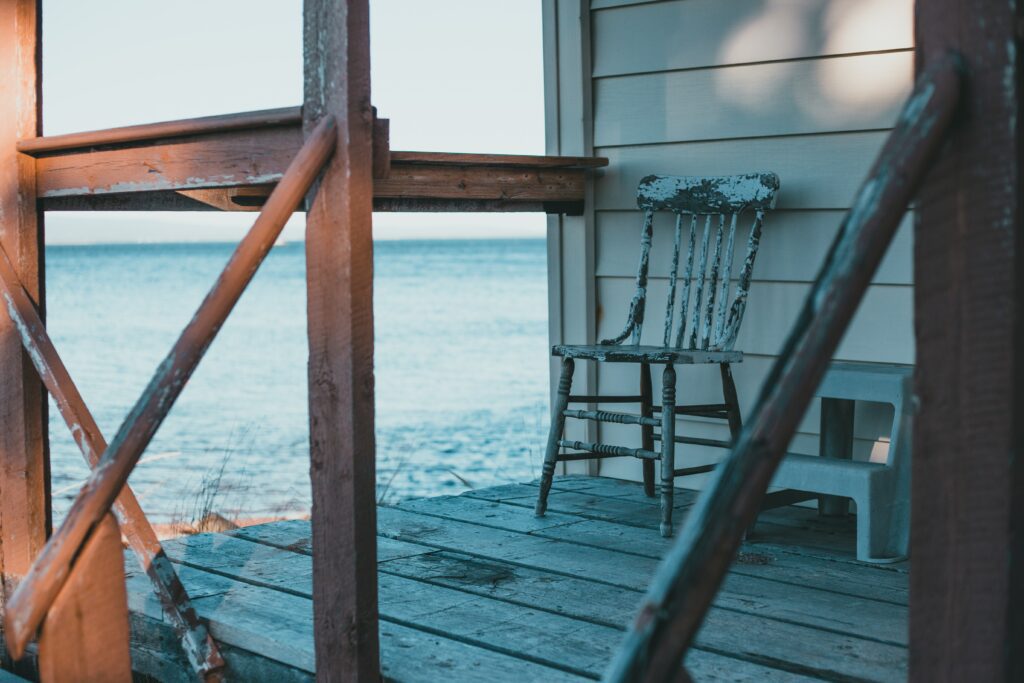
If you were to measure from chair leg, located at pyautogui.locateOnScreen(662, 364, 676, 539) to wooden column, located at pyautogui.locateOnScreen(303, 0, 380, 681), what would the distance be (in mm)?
1307

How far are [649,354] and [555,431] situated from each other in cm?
42

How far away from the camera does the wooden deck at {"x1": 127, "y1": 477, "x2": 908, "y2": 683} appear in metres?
2.10

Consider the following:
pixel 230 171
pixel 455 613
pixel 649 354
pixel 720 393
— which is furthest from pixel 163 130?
pixel 720 393

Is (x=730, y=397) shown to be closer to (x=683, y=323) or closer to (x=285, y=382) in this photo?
(x=683, y=323)

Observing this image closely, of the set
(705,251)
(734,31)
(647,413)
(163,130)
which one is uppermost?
(734,31)

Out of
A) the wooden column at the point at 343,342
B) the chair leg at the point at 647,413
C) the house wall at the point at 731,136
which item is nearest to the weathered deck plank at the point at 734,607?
the wooden column at the point at 343,342

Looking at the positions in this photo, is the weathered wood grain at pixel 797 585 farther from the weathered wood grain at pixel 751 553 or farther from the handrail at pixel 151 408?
the handrail at pixel 151 408

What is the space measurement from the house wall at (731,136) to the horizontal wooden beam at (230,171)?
232mm

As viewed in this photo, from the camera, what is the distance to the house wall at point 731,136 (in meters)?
3.19

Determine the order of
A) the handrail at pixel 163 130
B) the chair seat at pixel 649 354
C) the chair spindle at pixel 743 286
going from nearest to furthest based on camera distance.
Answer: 1. the handrail at pixel 163 130
2. the chair seat at pixel 649 354
3. the chair spindle at pixel 743 286

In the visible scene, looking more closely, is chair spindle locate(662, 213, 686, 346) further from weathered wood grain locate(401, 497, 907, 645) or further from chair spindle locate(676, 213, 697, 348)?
weathered wood grain locate(401, 497, 907, 645)

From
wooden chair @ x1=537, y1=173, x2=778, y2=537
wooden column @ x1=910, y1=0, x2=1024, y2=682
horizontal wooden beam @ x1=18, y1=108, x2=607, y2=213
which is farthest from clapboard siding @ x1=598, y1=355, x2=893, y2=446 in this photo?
wooden column @ x1=910, y1=0, x2=1024, y2=682

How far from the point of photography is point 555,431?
131 inches

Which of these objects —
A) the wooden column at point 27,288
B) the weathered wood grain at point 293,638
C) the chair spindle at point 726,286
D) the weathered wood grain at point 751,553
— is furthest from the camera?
the chair spindle at point 726,286
